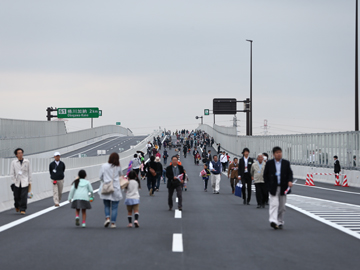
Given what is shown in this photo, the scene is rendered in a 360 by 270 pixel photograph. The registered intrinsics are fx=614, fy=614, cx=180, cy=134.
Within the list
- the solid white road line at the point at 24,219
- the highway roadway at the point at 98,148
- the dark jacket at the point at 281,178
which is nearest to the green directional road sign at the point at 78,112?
the highway roadway at the point at 98,148

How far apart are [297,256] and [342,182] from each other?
90.8ft

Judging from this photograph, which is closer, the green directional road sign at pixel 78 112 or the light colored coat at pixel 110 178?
the light colored coat at pixel 110 178

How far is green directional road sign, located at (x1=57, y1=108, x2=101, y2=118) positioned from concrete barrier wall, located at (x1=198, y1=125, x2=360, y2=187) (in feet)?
60.6

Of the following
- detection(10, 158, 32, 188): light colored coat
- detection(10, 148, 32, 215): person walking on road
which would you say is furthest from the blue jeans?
detection(10, 158, 32, 188): light colored coat

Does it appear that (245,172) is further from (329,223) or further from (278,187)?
(278,187)

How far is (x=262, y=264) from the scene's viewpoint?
8.54 m

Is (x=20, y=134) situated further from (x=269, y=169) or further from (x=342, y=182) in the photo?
(x=269, y=169)

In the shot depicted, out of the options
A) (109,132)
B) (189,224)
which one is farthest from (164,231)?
(109,132)

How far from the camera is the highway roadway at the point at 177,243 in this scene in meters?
8.55

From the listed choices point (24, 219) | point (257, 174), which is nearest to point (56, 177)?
point (24, 219)

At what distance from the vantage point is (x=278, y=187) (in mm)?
13000

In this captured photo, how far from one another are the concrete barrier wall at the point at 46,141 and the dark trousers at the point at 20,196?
38601mm

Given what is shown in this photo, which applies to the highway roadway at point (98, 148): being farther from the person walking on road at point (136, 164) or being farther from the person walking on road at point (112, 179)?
the person walking on road at point (112, 179)

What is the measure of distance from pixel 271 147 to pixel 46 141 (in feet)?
94.3
